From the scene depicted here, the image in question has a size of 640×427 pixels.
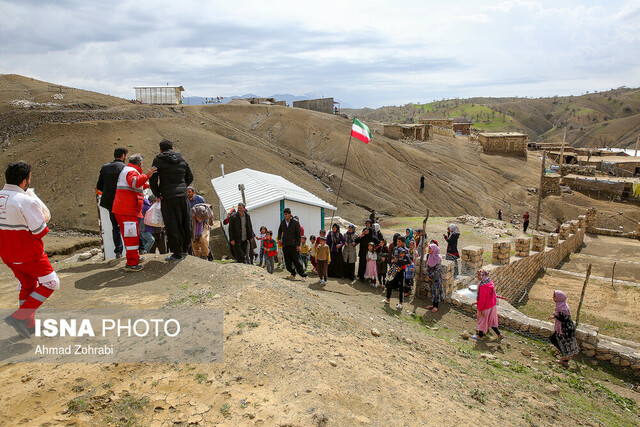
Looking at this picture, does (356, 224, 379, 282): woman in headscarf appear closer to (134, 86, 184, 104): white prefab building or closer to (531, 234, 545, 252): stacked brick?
(531, 234, 545, 252): stacked brick

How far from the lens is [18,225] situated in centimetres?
413

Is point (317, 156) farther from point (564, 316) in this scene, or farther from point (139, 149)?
point (564, 316)

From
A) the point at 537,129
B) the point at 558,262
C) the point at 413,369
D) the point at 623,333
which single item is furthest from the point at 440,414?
the point at 537,129

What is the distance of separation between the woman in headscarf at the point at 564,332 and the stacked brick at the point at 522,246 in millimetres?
6217

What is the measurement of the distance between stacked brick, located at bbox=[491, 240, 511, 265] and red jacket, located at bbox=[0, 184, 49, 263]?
11.3 m

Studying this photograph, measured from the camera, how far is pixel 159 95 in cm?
4322

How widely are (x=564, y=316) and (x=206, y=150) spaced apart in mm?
26030

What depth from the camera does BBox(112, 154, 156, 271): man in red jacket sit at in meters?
5.80

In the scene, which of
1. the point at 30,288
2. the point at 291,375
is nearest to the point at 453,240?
the point at 291,375

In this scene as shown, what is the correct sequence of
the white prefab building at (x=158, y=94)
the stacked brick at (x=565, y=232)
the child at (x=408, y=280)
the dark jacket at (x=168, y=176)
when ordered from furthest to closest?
the white prefab building at (x=158, y=94) < the stacked brick at (x=565, y=232) < the child at (x=408, y=280) < the dark jacket at (x=168, y=176)

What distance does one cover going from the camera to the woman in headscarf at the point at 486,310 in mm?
7828

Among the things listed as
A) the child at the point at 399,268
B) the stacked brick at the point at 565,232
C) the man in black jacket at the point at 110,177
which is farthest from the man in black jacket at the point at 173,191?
the stacked brick at the point at 565,232

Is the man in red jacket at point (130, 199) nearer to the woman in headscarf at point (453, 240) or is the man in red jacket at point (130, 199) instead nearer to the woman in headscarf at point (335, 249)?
the woman in headscarf at point (335, 249)

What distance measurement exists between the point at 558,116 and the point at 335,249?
117084 millimetres
